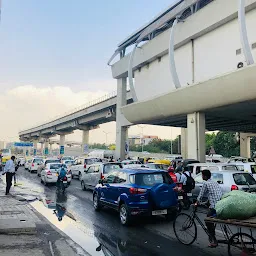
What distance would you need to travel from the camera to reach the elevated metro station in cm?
2217

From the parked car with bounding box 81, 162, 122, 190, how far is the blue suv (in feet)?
21.4

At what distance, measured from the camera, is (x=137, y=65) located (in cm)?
3844

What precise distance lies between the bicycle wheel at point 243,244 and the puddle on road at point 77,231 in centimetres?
253

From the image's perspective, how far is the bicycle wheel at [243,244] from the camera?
224 inches

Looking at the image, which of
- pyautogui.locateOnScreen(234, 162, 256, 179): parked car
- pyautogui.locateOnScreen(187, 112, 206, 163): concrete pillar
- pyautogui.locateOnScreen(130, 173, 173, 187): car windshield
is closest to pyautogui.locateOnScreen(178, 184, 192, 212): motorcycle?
pyautogui.locateOnScreen(130, 173, 173, 187): car windshield

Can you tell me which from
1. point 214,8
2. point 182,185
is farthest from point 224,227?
point 214,8

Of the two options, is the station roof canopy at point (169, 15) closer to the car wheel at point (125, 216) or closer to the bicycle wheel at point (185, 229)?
the car wheel at point (125, 216)

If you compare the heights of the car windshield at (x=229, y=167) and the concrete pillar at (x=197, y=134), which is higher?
the concrete pillar at (x=197, y=134)

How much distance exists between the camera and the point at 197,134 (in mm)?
27750

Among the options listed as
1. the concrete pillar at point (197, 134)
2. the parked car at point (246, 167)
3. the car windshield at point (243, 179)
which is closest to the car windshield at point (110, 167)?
the parked car at point (246, 167)

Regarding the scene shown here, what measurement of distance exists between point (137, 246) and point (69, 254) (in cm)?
156

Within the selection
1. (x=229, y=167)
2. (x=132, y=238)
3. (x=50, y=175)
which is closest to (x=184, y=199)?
(x=229, y=167)

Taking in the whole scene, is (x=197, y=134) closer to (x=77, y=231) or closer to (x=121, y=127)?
(x=121, y=127)

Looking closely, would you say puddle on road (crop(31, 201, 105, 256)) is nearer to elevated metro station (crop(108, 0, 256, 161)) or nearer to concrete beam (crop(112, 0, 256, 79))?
elevated metro station (crop(108, 0, 256, 161))
